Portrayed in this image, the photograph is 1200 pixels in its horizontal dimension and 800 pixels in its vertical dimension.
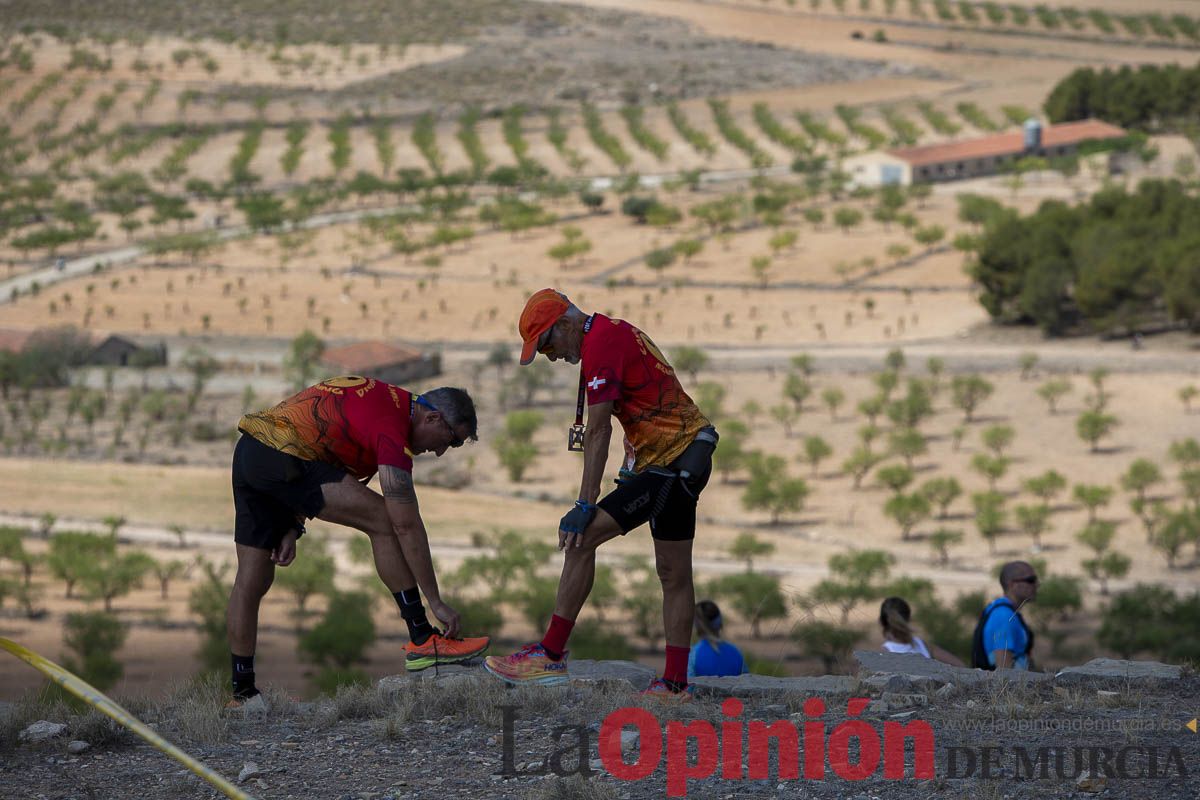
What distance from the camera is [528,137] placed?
8056 centimetres

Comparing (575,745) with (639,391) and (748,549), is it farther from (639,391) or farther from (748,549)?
(748,549)

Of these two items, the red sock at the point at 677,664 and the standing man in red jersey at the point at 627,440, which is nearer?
the standing man in red jersey at the point at 627,440

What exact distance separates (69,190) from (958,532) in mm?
53696

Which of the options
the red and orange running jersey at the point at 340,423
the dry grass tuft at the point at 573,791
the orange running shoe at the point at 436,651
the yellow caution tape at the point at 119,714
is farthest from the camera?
the orange running shoe at the point at 436,651

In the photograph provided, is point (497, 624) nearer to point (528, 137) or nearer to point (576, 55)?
point (528, 137)

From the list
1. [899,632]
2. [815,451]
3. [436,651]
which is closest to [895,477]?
[815,451]

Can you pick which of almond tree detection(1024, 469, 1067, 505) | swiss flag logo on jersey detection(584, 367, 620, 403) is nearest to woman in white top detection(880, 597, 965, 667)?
swiss flag logo on jersey detection(584, 367, 620, 403)

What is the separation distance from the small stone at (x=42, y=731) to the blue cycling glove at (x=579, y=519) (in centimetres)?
220

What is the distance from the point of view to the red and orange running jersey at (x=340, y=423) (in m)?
6.32

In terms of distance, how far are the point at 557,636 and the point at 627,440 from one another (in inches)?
36.2

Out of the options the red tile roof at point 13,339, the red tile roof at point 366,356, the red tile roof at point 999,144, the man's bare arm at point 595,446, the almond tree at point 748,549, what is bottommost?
the almond tree at point 748,549

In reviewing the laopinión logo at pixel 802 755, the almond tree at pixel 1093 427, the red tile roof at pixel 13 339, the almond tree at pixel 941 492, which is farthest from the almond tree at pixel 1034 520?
the red tile roof at pixel 13 339

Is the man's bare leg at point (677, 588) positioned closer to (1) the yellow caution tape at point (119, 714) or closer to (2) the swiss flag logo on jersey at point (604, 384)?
(2) the swiss flag logo on jersey at point (604, 384)

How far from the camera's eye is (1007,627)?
7727mm
